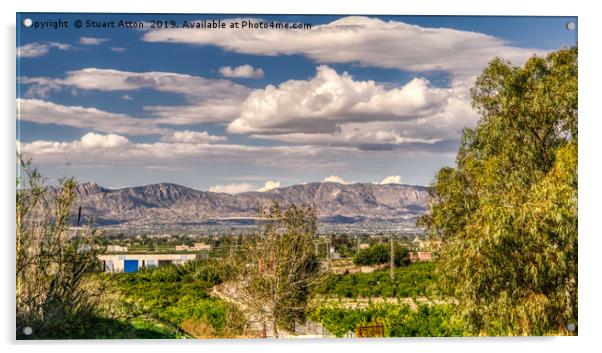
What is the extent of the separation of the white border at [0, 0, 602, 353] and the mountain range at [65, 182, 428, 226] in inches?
31.7

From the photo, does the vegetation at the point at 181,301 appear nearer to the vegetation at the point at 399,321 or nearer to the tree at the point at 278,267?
the tree at the point at 278,267

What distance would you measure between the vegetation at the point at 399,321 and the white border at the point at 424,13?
41cm

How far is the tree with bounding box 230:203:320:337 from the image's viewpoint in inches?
285

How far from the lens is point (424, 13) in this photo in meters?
6.66

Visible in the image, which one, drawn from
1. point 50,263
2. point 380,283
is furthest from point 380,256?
point 50,263

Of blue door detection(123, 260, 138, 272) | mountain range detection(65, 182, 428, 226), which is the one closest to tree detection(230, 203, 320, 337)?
mountain range detection(65, 182, 428, 226)

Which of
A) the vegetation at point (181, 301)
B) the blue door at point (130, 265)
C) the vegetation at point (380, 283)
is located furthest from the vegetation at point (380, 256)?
the blue door at point (130, 265)

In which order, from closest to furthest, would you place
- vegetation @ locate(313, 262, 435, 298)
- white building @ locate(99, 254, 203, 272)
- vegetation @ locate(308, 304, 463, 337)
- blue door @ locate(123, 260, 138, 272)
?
white building @ locate(99, 254, 203, 272), blue door @ locate(123, 260, 138, 272), vegetation @ locate(308, 304, 463, 337), vegetation @ locate(313, 262, 435, 298)

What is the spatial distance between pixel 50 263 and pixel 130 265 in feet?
2.35

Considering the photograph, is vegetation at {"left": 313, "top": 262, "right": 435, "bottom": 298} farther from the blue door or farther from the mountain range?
the blue door

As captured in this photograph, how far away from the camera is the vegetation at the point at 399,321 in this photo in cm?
703

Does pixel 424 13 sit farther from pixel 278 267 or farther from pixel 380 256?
pixel 278 267
